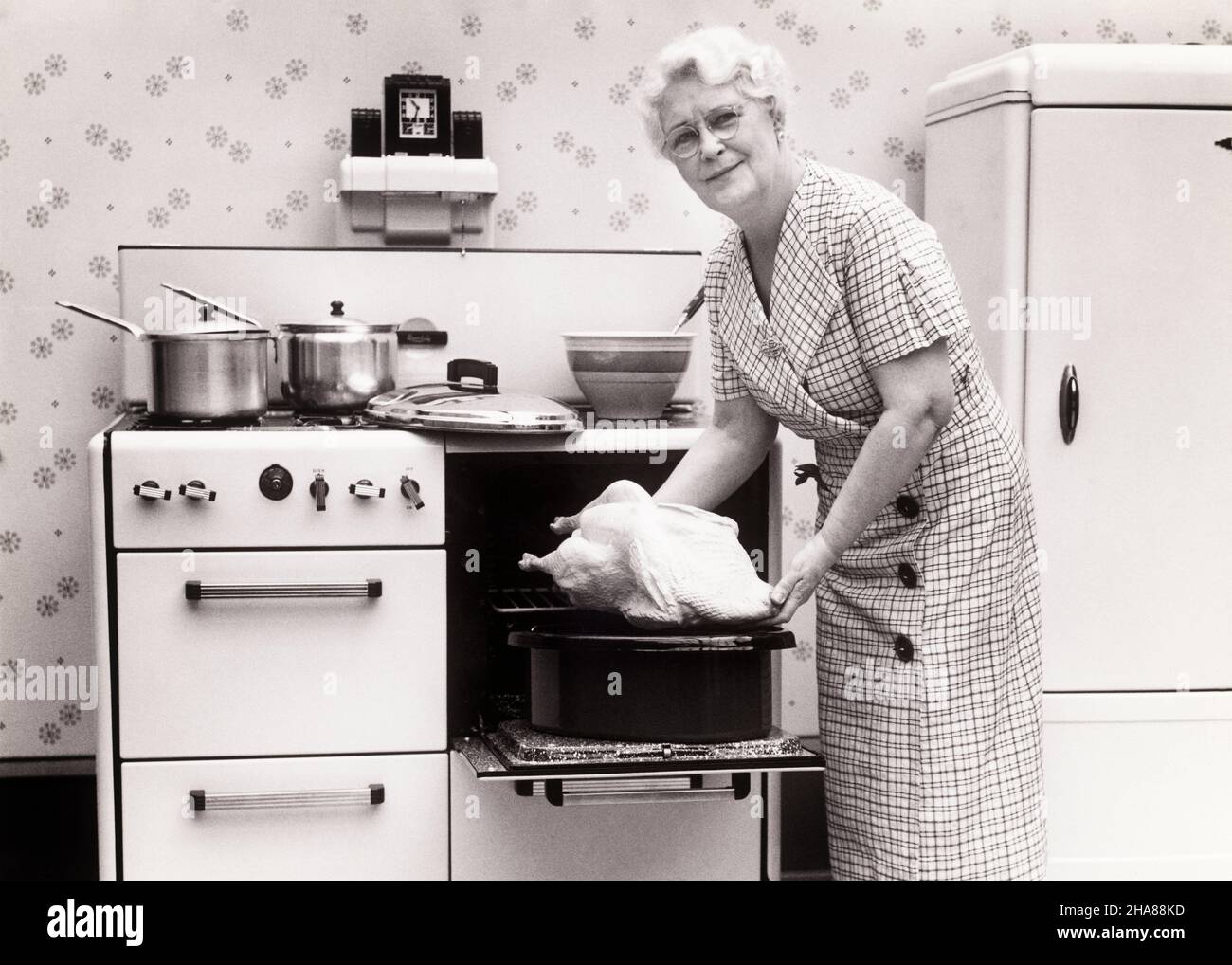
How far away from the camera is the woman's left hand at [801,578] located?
74.9 inches

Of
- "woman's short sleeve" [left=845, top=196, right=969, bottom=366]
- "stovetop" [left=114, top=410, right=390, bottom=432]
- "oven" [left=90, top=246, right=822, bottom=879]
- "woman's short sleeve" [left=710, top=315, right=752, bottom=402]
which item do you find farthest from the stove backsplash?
"woman's short sleeve" [left=845, top=196, right=969, bottom=366]

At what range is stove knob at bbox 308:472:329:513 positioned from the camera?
2.06 m

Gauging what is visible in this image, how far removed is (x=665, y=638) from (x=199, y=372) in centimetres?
83

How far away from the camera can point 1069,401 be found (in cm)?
255

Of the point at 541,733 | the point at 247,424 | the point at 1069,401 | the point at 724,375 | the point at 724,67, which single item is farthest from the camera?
the point at 1069,401

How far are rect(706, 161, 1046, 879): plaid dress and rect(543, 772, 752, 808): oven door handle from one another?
0.15m

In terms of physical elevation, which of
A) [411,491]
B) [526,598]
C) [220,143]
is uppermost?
[220,143]

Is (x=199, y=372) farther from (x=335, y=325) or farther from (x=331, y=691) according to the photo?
(x=331, y=691)

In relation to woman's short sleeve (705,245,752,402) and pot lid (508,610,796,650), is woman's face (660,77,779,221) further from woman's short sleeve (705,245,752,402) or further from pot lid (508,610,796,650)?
pot lid (508,610,796,650)

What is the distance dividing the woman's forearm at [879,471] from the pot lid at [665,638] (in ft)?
0.49

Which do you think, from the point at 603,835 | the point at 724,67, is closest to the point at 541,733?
the point at 603,835

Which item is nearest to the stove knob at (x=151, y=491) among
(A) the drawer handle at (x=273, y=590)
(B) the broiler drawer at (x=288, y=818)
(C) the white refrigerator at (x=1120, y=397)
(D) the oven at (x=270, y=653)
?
(D) the oven at (x=270, y=653)

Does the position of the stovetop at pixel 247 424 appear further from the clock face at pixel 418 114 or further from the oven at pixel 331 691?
the clock face at pixel 418 114

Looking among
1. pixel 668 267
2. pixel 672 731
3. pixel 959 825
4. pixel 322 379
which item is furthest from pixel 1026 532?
pixel 322 379
